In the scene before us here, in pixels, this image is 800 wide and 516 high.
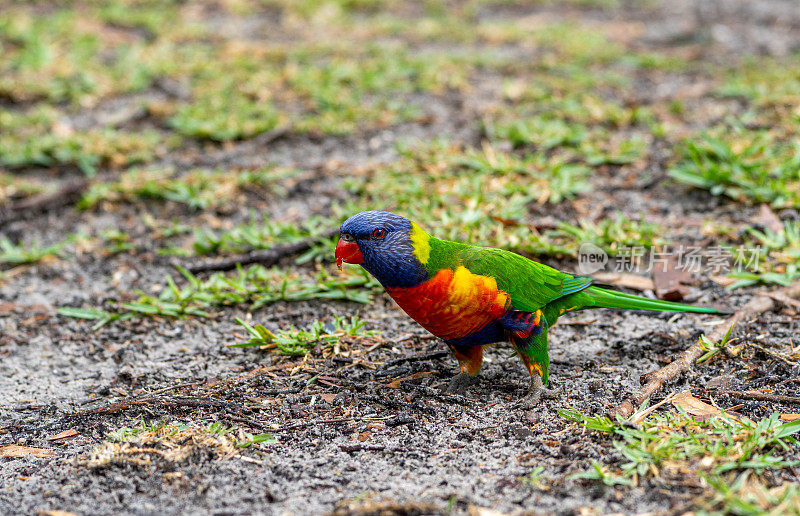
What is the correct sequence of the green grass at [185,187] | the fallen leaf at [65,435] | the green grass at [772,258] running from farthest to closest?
the green grass at [185,187], the green grass at [772,258], the fallen leaf at [65,435]

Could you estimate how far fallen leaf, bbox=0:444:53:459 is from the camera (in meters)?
2.94

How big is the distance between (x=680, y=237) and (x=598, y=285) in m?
1.46

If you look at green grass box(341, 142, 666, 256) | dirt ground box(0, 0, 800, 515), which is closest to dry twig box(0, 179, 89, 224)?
dirt ground box(0, 0, 800, 515)

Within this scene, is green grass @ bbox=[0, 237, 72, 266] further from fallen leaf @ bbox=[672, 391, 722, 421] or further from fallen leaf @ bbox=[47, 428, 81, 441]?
fallen leaf @ bbox=[672, 391, 722, 421]

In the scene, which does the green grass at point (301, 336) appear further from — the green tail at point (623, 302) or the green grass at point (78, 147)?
the green grass at point (78, 147)

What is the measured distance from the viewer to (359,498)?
250 cm

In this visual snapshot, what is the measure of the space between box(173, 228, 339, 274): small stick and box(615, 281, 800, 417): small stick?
2.19 metres

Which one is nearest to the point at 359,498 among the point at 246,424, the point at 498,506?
the point at 498,506

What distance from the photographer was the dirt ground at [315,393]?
8.46 feet

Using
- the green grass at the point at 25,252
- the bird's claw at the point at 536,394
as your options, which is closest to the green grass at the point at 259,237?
the green grass at the point at 25,252

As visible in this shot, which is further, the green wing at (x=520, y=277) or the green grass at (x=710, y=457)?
the green wing at (x=520, y=277)

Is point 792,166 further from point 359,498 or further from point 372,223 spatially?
point 359,498

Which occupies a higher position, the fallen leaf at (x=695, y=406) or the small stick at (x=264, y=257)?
the small stick at (x=264, y=257)

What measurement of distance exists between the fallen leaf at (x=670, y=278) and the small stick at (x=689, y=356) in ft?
1.14
